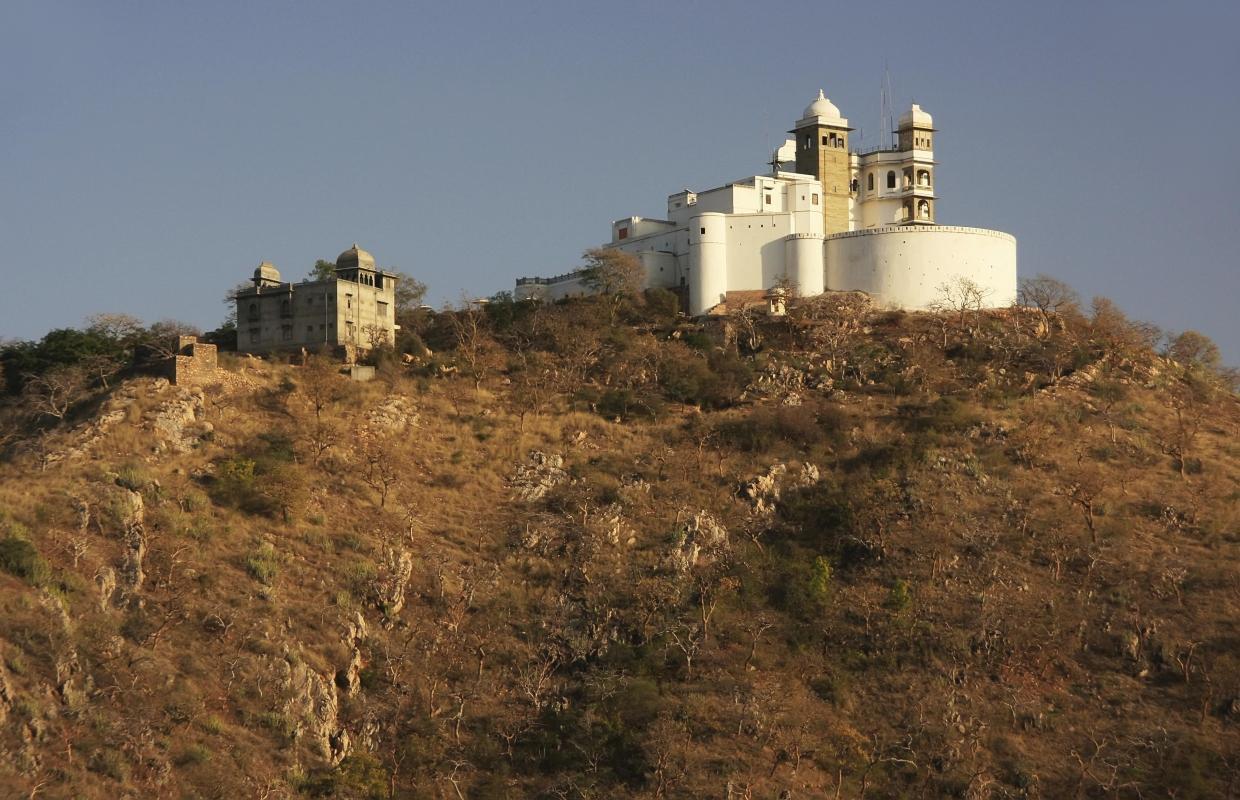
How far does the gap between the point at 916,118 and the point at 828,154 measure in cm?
490

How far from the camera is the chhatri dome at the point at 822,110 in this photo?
83.3 metres

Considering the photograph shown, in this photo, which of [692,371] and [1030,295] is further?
[1030,295]

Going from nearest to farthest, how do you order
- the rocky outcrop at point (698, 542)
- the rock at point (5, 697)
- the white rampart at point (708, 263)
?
the rock at point (5, 697) → the rocky outcrop at point (698, 542) → the white rampart at point (708, 263)

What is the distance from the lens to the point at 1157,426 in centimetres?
6550

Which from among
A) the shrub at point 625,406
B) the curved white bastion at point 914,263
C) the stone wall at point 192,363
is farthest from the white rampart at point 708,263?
the stone wall at point 192,363

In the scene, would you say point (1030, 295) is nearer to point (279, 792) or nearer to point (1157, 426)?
point (1157, 426)

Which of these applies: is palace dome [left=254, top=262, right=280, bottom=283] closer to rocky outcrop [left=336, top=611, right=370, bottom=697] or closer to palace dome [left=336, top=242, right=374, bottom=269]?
palace dome [left=336, top=242, right=374, bottom=269]

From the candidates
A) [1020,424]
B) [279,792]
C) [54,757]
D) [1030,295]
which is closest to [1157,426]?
[1020,424]

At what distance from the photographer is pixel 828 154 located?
8281cm

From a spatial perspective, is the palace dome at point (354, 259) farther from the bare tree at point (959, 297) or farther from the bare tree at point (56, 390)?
the bare tree at point (959, 297)

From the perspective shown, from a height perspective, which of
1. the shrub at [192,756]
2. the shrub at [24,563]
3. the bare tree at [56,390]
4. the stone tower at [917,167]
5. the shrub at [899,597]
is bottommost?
the shrub at [192,756]

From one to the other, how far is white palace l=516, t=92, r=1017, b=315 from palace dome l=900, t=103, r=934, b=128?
84 mm

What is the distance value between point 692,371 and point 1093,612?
70.9ft

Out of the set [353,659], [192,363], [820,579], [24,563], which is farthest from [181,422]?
[820,579]
